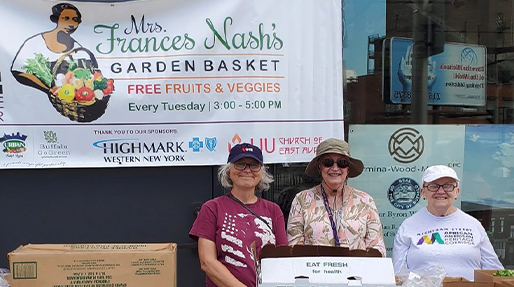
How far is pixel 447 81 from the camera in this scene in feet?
14.0

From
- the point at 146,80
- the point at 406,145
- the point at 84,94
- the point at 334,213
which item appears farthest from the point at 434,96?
the point at 84,94

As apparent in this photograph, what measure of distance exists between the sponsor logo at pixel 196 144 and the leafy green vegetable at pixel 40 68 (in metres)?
1.09

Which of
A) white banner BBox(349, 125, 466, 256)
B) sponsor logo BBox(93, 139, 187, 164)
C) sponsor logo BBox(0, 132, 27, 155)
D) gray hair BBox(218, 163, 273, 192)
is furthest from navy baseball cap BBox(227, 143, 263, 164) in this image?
sponsor logo BBox(0, 132, 27, 155)

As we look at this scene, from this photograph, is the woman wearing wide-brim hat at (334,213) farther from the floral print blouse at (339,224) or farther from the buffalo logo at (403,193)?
the buffalo logo at (403,193)

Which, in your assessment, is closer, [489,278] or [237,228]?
[489,278]

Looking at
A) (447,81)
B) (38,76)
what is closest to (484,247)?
(447,81)

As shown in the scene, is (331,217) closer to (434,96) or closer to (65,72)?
(434,96)

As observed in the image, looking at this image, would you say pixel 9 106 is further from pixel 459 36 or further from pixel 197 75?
pixel 459 36

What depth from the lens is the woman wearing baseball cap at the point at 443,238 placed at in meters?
2.81

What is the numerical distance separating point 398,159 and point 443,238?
137cm

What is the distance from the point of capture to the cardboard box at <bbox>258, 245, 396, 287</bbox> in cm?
177

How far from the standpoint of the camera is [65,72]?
3656mm

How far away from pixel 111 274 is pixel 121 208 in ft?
5.86

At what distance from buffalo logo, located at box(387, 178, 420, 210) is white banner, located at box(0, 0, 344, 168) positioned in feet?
3.83
